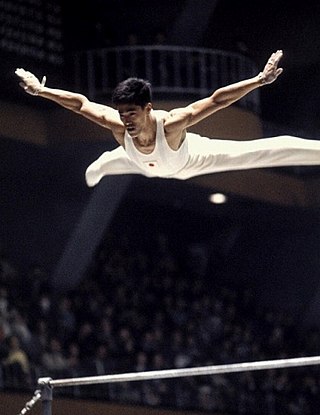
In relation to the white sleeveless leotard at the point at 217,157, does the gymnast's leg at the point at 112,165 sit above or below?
above

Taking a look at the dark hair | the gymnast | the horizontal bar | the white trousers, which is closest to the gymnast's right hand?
the gymnast

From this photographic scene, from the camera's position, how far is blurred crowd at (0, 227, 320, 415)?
17.5m

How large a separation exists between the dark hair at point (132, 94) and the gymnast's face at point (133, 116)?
0.03 metres

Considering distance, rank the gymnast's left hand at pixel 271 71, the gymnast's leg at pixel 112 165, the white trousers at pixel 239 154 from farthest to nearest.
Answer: the gymnast's leg at pixel 112 165 < the white trousers at pixel 239 154 < the gymnast's left hand at pixel 271 71

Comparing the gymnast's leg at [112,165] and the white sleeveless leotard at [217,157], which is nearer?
the white sleeveless leotard at [217,157]

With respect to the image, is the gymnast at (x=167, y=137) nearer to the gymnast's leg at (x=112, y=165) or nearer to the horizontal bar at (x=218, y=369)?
the gymnast's leg at (x=112, y=165)

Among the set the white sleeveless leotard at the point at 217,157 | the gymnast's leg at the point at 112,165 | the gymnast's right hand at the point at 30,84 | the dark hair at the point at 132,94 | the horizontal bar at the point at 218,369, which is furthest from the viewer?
the gymnast's leg at the point at 112,165

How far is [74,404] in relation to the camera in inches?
682

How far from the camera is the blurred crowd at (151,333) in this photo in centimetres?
1745

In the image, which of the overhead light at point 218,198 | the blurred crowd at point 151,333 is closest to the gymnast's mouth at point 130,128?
the blurred crowd at point 151,333

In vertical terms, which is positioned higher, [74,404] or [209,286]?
[209,286]

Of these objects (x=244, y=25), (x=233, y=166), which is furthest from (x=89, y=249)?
(x=233, y=166)

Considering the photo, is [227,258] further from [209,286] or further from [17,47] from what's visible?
[17,47]

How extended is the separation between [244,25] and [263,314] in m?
4.72
